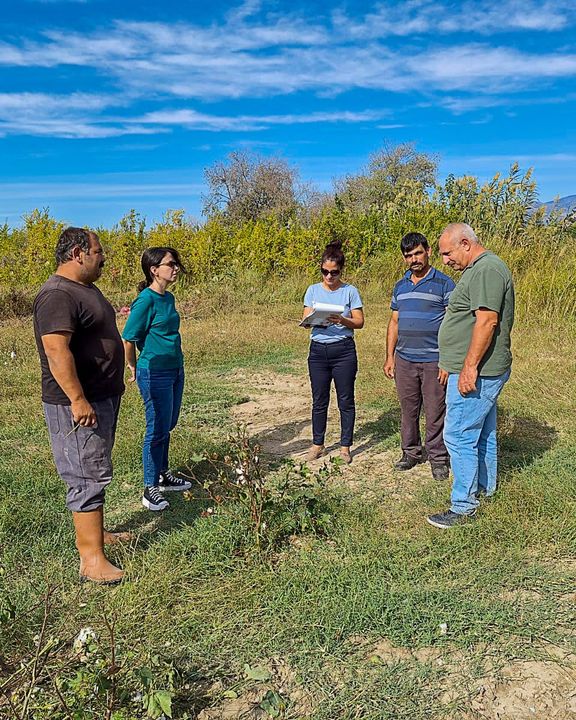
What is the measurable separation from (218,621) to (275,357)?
20.1 ft

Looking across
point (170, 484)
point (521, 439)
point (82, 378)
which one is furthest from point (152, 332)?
point (521, 439)

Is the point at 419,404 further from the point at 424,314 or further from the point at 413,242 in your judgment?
the point at 413,242

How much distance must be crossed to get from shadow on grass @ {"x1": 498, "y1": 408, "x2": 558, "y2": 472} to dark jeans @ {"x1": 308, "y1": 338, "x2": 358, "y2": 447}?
1249 millimetres

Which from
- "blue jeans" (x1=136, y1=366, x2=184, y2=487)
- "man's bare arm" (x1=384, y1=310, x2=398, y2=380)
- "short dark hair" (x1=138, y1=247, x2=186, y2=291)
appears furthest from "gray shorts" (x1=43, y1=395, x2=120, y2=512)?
"man's bare arm" (x1=384, y1=310, x2=398, y2=380)

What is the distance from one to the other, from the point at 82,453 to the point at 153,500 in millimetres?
1116

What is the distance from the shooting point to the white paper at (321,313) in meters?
4.70

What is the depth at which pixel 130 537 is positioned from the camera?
3.60 m

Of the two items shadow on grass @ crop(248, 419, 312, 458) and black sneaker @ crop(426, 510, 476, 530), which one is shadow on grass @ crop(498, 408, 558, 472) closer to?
black sneaker @ crop(426, 510, 476, 530)

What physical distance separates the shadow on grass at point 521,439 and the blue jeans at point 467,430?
911mm

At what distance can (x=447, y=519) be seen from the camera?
145 inches

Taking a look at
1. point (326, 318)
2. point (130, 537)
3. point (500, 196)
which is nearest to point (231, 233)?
point (500, 196)

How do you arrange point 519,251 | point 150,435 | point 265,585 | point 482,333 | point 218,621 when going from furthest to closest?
point 519,251 → point 150,435 → point 482,333 → point 265,585 → point 218,621

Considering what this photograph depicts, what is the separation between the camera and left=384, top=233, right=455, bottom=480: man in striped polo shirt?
4520 millimetres

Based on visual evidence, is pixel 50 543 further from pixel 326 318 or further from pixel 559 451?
pixel 559 451
